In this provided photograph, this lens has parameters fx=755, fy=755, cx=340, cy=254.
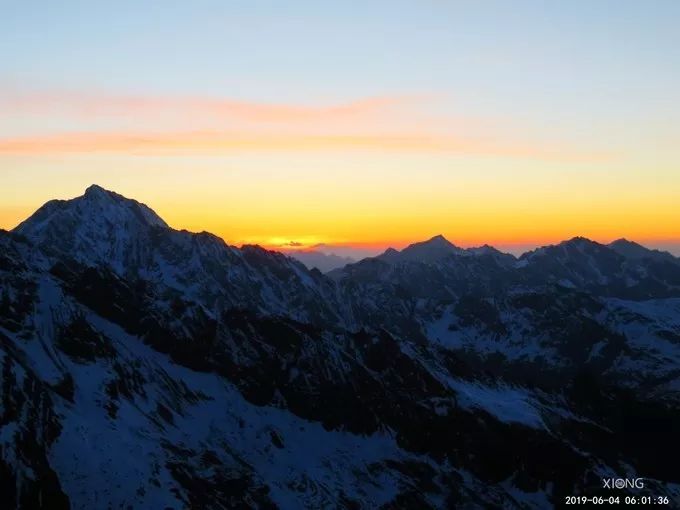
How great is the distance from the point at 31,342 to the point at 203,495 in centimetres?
6363

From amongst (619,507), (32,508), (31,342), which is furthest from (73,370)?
(619,507)

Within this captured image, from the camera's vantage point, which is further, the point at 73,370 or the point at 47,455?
the point at 73,370

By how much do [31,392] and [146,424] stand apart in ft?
125

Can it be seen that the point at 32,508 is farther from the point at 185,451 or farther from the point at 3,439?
the point at 185,451

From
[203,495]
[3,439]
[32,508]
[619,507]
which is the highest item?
[3,439]

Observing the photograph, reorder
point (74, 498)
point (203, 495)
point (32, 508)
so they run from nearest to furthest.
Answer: point (32, 508) → point (74, 498) → point (203, 495)

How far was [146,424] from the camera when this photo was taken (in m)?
195

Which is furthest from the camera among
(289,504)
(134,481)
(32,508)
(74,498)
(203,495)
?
(289,504)

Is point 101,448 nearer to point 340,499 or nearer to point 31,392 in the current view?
point 31,392

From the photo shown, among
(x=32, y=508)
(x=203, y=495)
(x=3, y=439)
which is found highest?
(x=3, y=439)

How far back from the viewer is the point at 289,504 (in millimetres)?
190750

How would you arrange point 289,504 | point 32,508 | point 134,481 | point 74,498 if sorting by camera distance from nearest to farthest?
point 32,508 → point 74,498 → point 134,481 → point 289,504

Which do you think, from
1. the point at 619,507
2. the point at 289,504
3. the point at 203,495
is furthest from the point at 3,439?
the point at 619,507

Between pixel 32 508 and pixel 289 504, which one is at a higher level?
pixel 32 508
